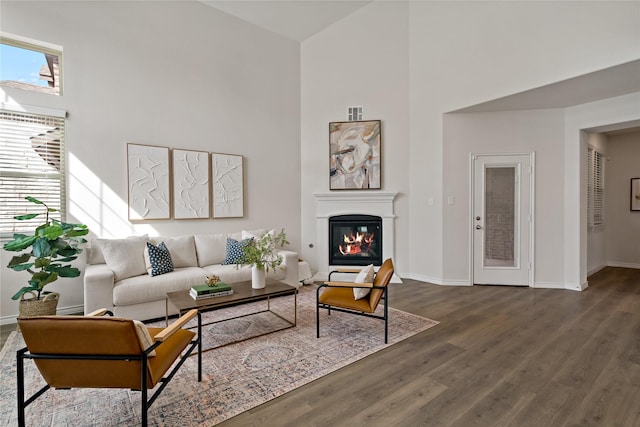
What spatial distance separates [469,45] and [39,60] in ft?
18.7

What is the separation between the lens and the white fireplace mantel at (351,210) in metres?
5.57

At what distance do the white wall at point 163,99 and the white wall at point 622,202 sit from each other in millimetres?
6390

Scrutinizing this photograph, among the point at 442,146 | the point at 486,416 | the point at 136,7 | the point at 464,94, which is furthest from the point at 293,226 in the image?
the point at 486,416

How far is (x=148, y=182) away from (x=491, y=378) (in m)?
4.54

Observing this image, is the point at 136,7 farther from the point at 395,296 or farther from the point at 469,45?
the point at 395,296

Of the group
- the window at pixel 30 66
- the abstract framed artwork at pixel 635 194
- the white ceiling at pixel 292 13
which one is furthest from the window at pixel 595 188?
the window at pixel 30 66

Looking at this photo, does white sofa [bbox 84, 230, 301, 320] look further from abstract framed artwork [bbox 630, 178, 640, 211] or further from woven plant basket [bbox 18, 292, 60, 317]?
abstract framed artwork [bbox 630, 178, 640, 211]

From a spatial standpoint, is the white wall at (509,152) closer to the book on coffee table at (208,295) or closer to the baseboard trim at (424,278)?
the baseboard trim at (424,278)

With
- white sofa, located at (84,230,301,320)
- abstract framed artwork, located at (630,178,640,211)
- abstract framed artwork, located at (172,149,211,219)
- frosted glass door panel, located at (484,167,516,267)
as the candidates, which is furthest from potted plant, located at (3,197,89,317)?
abstract framed artwork, located at (630,178,640,211)

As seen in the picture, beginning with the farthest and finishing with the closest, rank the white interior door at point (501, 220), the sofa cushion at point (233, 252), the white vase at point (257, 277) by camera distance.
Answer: the white interior door at point (501, 220)
the sofa cushion at point (233, 252)
the white vase at point (257, 277)

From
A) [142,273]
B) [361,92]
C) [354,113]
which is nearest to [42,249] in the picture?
[142,273]

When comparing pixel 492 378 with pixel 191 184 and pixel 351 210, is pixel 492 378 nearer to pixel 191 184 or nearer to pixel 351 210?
pixel 351 210

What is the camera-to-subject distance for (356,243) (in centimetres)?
578

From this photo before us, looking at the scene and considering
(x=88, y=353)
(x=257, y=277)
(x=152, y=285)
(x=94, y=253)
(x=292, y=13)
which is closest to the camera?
(x=88, y=353)
